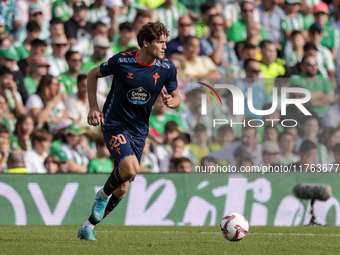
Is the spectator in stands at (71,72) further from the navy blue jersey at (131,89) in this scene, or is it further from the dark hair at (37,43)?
the navy blue jersey at (131,89)

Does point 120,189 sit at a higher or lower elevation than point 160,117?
higher

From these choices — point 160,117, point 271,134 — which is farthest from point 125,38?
point 271,134

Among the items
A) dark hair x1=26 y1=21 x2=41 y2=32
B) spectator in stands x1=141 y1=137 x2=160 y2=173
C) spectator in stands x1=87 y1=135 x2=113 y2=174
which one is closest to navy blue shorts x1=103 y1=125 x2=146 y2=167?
spectator in stands x1=87 y1=135 x2=113 y2=174

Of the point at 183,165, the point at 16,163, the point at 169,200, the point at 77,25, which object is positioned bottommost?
the point at 169,200

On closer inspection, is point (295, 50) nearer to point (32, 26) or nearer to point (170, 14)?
point (170, 14)

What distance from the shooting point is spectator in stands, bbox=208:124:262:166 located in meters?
10.7

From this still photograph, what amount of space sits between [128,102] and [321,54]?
8086 millimetres

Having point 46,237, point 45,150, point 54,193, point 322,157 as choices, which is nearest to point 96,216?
point 46,237

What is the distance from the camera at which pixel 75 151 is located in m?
10.5

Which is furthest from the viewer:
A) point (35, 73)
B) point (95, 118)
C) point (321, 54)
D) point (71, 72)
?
point (321, 54)

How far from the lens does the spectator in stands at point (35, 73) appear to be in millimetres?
11164

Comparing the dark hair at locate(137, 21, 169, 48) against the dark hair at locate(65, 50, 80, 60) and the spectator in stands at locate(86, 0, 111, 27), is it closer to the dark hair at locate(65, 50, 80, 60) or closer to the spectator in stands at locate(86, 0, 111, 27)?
the dark hair at locate(65, 50, 80, 60)

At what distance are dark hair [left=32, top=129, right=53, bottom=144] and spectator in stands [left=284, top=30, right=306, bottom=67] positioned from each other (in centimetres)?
592

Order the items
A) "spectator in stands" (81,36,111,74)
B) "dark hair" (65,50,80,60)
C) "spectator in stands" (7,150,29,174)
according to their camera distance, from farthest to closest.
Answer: "spectator in stands" (81,36,111,74), "dark hair" (65,50,80,60), "spectator in stands" (7,150,29,174)
